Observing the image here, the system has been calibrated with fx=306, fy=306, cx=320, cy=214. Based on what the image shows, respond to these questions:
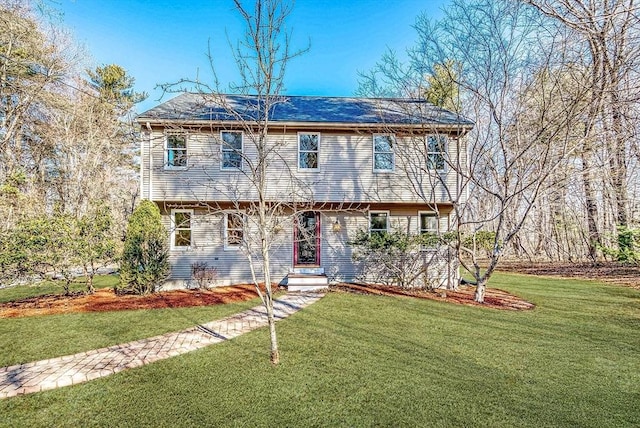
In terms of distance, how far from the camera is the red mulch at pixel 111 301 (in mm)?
7418


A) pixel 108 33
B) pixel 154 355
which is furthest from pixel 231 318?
pixel 108 33

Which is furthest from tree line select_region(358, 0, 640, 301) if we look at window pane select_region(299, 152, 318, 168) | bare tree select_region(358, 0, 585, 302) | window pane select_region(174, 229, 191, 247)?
window pane select_region(174, 229, 191, 247)

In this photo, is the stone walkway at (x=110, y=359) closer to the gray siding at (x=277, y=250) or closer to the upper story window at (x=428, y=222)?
the gray siding at (x=277, y=250)

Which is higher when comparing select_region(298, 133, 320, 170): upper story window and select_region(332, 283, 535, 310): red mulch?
select_region(298, 133, 320, 170): upper story window

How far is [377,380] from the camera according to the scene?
3.92 m

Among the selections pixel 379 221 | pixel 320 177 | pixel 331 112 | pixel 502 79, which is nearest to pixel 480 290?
pixel 379 221

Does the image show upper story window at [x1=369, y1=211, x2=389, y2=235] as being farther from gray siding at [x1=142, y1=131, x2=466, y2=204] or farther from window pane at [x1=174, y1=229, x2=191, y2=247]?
window pane at [x1=174, y1=229, x2=191, y2=247]

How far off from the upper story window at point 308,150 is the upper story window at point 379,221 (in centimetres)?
292

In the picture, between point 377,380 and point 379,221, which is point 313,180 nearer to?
point 379,221

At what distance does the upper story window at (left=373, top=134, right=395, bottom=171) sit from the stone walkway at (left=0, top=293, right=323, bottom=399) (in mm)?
7014

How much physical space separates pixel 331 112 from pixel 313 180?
2938mm

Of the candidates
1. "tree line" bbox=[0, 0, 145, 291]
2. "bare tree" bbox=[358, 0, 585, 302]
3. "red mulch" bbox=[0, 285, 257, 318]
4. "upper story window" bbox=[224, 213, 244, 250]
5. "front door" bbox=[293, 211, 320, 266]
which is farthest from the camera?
"front door" bbox=[293, 211, 320, 266]

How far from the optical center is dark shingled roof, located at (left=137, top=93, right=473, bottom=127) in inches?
395

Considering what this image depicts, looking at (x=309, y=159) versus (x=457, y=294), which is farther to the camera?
(x=309, y=159)
